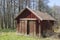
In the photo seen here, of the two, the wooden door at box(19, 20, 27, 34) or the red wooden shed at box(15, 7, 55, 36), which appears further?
the wooden door at box(19, 20, 27, 34)

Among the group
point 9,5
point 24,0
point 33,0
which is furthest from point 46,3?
point 9,5

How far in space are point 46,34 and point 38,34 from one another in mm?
1608

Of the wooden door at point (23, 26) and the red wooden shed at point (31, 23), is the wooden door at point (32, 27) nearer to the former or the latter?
the red wooden shed at point (31, 23)

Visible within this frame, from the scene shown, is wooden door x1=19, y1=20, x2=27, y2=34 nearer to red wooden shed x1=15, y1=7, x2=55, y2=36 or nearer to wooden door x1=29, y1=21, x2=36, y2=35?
red wooden shed x1=15, y1=7, x2=55, y2=36

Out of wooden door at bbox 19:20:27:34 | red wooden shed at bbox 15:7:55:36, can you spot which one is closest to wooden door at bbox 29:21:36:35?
red wooden shed at bbox 15:7:55:36

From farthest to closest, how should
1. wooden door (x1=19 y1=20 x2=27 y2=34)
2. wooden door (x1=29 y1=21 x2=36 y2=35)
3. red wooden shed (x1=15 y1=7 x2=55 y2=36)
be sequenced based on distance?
wooden door (x1=19 y1=20 x2=27 y2=34) < wooden door (x1=29 y1=21 x2=36 y2=35) < red wooden shed (x1=15 y1=7 x2=55 y2=36)

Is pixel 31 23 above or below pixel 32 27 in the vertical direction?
above

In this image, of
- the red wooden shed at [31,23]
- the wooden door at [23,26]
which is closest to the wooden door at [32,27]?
the red wooden shed at [31,23]

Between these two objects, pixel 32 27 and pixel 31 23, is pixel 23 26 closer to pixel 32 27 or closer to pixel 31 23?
pixel 31 23

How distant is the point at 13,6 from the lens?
53.8 m

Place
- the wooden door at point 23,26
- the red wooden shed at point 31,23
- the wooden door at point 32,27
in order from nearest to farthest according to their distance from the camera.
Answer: the red wooden shed at point 31,23, the wooden door at point 32,27, the wooden door at point 23,26

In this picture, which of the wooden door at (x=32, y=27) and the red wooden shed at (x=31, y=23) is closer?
the red wooden shed at (x=31, y=23)

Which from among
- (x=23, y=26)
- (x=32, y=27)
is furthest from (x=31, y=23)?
(x=23, y=26)

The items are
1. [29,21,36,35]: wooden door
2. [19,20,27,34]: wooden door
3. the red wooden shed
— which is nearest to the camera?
the red wooden shed
